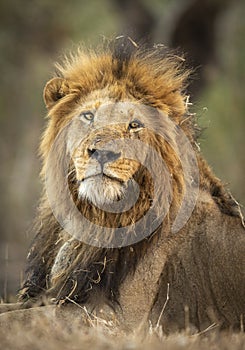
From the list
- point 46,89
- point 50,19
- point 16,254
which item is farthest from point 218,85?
point 46,89

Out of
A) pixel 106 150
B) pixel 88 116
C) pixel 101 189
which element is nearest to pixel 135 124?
pixel 88 116

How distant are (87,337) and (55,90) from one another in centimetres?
267

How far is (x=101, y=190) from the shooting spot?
7324 millimetres

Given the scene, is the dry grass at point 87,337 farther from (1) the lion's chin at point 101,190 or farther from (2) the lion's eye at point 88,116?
(2) the lion's eye at point 88,116

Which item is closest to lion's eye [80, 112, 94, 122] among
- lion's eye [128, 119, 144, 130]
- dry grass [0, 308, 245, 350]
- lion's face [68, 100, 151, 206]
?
Answer: lion's face [68, 100, 151, 206]

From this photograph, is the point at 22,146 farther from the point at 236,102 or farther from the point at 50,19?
the point at 236,102

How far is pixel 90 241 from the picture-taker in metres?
7.54

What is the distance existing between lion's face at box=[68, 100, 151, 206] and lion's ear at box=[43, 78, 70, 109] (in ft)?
1.22

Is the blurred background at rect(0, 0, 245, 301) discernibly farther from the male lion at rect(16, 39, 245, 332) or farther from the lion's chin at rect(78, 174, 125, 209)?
the lion's chin at rect(78, 174, 125, 209)

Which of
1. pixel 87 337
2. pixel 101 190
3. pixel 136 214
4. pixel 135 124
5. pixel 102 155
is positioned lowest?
pixel 87 337

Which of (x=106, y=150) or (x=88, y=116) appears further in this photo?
(x=88, y=116)

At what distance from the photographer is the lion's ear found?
318 inches

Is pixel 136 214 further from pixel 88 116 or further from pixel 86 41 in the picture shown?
pixel 86 41

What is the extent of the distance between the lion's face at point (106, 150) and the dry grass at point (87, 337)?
907mm
